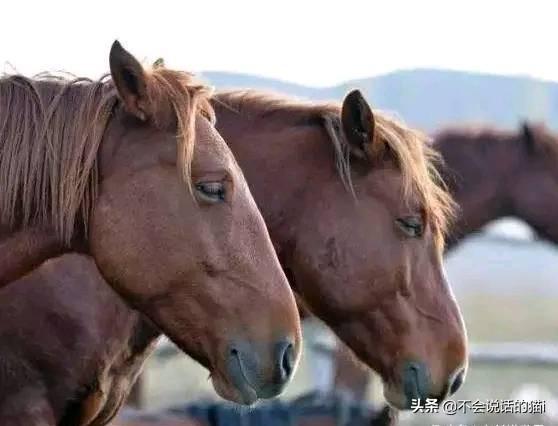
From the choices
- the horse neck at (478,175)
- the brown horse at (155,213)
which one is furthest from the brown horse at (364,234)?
the horse neck at (478,175)

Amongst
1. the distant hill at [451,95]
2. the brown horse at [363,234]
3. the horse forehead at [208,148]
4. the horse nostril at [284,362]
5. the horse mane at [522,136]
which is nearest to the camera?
the horse nostril at [284,362]

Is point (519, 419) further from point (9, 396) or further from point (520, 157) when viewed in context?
point (9, 396)

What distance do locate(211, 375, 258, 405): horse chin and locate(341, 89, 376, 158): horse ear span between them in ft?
4.13

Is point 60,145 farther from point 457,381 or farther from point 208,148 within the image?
point 457,381

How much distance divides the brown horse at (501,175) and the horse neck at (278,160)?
215 cm

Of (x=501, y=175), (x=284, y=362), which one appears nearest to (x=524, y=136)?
(x=501, y=175)

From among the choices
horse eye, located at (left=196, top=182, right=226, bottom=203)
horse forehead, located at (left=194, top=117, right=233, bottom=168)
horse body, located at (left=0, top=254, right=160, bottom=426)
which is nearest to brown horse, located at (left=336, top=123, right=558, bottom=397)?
horse body, located at (left=0, top=254, right=160, bottom=426)

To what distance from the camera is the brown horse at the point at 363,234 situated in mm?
3844

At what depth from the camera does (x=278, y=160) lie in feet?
12.8

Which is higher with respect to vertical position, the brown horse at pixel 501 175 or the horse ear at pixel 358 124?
the horse ear at pixel 358 124

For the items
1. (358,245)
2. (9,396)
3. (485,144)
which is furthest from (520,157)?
(9,396)

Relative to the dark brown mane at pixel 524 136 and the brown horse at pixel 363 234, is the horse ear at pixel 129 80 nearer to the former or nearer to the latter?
the brown horse at pixel 363 234

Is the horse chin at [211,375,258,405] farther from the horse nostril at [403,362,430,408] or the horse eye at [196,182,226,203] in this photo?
the horse nostril at [403,362,430,408]

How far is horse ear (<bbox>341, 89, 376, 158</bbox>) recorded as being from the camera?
389 cm
